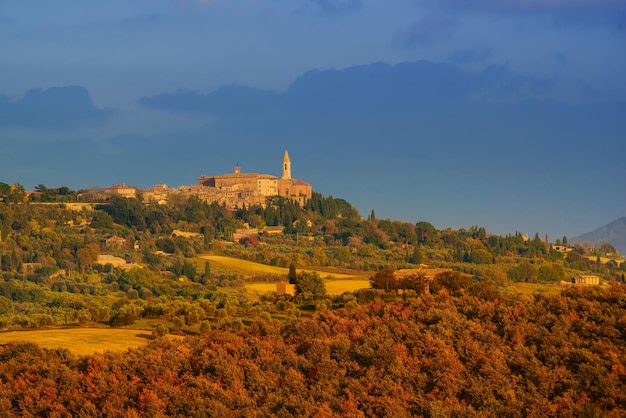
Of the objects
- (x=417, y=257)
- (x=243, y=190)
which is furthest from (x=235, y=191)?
(x=417, y=257)

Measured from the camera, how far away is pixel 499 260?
5094 inches

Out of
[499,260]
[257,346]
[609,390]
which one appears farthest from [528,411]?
[499,260]

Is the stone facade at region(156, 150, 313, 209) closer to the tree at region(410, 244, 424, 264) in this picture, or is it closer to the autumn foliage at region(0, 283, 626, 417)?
the tree at region(410, 244, 424, 264)

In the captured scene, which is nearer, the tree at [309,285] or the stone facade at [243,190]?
the tree at [309,285]

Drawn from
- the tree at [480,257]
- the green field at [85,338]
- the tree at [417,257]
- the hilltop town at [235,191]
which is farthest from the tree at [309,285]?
the hilltop town at [235,191]

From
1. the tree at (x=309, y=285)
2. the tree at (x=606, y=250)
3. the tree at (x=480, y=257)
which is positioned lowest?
the tree at (x=309, y=285)

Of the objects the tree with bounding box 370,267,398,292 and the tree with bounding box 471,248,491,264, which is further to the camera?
the tree with bounding box 471,248,491,264

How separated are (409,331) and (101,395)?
878 cm

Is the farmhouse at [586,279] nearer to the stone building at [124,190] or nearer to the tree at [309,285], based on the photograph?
the tree at [309,285]

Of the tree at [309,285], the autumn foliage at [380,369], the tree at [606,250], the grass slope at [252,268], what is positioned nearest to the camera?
the autumn foliage at [380,369]

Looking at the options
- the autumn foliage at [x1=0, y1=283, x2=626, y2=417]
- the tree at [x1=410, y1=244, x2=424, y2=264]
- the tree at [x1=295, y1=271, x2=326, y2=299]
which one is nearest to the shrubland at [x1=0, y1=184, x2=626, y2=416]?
the autumn foliage at [x1=0, y1=283, x2=626, y2=417]

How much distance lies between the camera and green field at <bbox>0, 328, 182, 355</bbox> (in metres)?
37.4

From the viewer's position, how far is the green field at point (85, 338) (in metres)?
37.4

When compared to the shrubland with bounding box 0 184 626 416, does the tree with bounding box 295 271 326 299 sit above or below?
above
